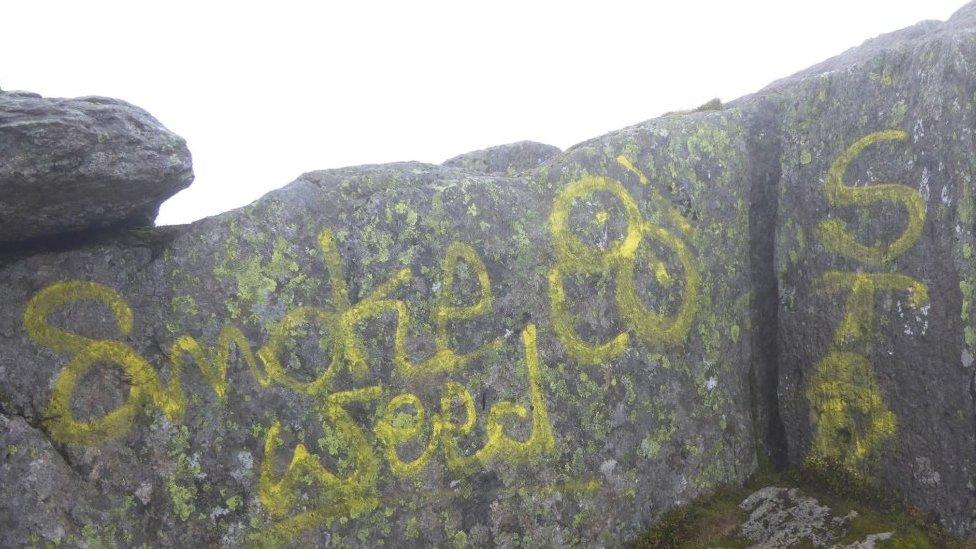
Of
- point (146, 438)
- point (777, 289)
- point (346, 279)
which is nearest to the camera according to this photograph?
point (146, 438)

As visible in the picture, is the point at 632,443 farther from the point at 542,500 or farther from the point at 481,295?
the point at 481,295

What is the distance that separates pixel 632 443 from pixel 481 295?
2.42 metres

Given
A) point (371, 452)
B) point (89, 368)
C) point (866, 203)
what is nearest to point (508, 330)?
point (371, 452)

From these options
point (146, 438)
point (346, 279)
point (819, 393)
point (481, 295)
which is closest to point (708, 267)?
point (819, 393)

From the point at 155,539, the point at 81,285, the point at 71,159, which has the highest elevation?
the point at 71,159

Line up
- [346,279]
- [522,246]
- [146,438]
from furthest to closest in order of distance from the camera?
1. [522,246]
2. [346,279]
3. [146,438]

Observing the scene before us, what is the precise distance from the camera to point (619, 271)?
8.69 m

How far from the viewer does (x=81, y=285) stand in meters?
7.01

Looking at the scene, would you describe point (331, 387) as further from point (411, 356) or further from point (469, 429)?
point (469, 429)

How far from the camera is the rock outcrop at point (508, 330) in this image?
22.4ft

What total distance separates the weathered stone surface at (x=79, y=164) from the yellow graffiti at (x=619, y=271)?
13.8 feet

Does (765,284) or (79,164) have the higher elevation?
(79,164)

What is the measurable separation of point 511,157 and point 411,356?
464 centimetres

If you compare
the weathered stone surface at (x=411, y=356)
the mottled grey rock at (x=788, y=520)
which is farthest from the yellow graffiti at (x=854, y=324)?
the weathered stone surface at (x=411, y=356)
